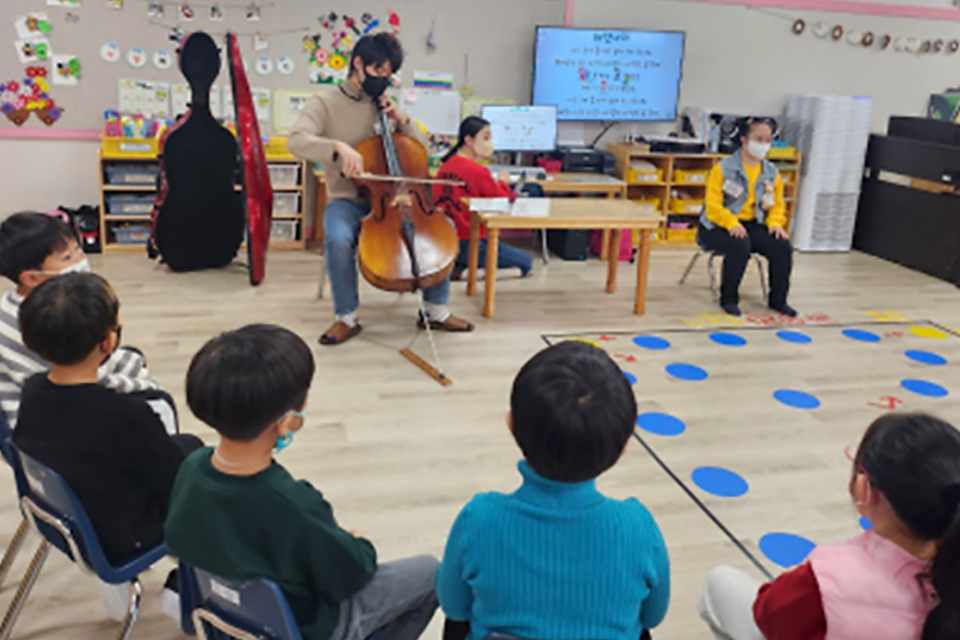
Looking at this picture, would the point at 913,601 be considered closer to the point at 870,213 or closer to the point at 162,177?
the point at 162,177

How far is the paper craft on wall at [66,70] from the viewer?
16.3 feet

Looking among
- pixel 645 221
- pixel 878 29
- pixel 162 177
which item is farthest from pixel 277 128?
pixel 878 29

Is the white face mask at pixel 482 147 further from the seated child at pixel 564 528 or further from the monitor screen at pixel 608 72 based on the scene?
the seated child at pixel 564 528

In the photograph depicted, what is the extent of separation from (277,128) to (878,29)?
4571mm

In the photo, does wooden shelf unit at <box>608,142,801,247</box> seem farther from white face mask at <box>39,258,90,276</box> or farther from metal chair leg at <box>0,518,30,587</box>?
metal chair leg at <box>0,518,30,587</box>

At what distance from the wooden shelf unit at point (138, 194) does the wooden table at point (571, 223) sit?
1477 millimetres

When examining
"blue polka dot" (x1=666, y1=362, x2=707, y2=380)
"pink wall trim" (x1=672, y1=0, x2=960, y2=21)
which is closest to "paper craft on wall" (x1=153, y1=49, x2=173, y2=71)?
"blue polka dot" (x1=666, y1=362, x2=707, y2=380)

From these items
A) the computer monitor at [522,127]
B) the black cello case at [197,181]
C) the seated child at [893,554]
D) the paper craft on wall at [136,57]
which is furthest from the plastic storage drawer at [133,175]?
the seated child at [893,554]

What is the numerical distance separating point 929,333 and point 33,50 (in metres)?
5.29

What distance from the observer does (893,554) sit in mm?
1135

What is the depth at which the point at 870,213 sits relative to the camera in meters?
6.07

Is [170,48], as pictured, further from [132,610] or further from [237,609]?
[237,609]

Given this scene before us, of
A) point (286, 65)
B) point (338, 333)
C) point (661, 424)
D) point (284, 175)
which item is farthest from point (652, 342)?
point (286, 65)

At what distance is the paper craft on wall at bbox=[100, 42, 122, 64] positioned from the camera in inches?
198
